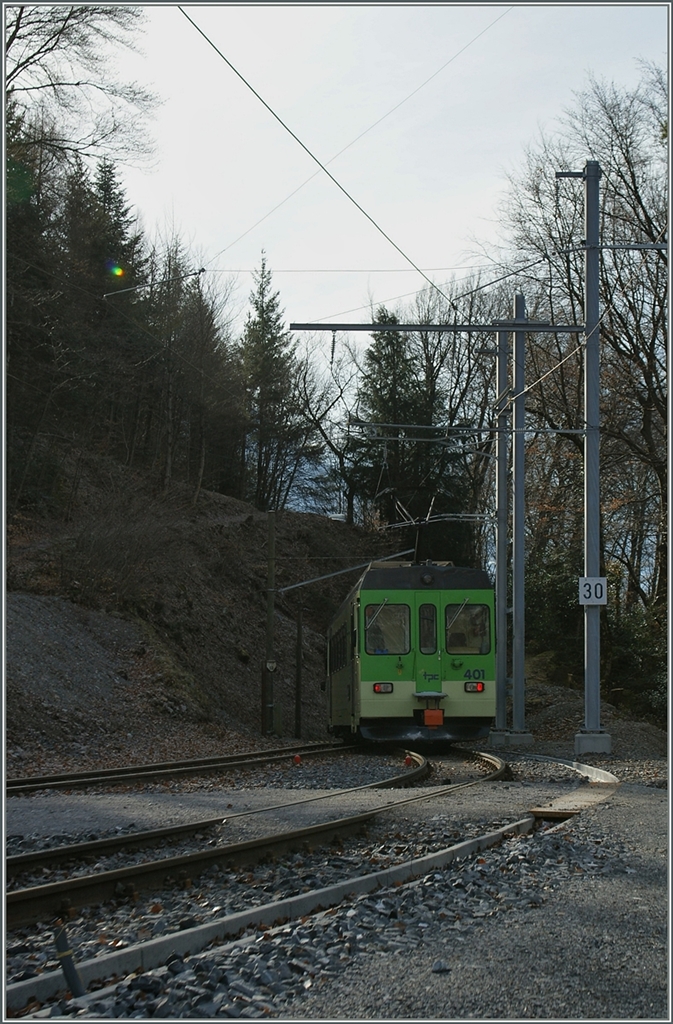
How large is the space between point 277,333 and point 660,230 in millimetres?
27907

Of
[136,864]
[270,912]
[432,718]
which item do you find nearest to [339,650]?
[432,718]

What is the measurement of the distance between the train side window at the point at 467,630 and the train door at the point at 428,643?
22cm

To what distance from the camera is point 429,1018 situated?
452 centimetres

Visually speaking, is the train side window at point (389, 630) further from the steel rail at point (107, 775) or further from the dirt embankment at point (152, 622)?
the dirt embankment at point (152, 622)

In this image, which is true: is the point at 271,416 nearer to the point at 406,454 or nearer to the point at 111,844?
the point at 406,454

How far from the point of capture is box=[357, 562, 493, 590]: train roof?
20203 mm

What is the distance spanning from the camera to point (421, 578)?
20.2 metres

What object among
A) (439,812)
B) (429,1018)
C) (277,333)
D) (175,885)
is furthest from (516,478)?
(277,333)

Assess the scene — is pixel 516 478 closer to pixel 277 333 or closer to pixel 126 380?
pixel 126 380

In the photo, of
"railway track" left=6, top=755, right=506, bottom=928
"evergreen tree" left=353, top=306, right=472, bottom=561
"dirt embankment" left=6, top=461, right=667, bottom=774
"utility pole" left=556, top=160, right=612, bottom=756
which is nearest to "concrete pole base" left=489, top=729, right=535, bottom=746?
"dirt embankment" left=6, top=461, right=667, bottom=774

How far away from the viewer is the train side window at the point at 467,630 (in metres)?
20.1

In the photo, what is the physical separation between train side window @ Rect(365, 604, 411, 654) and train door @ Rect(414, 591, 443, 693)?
20cm

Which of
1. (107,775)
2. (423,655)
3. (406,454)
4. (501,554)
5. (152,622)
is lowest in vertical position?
(107,775)

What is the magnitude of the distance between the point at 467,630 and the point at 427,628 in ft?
2.50
